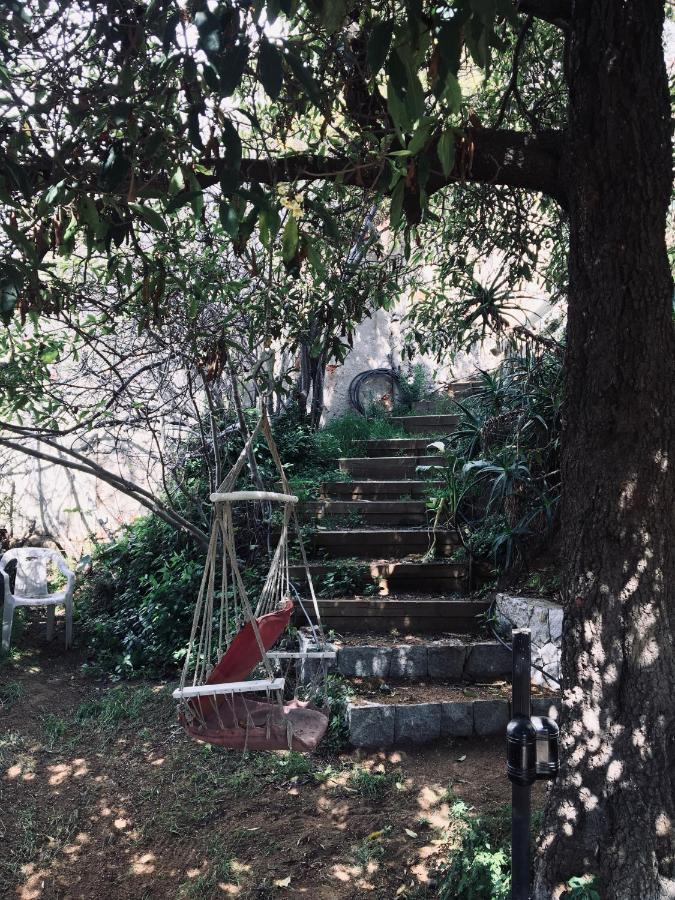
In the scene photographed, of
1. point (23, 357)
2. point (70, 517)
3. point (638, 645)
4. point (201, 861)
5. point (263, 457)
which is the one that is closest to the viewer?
point (638, 645)

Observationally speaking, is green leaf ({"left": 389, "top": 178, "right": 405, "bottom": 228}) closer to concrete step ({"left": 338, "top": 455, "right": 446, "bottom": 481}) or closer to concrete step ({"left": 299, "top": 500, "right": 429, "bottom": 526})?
concrete step ({"left": 299, "top": 500, "right": 429, "bottom": 526})

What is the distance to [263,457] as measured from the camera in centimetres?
595

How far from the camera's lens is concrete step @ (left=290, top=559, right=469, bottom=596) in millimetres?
4785

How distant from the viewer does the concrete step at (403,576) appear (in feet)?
15.7

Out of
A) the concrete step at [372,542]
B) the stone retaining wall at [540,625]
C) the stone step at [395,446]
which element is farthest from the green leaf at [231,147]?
the stone step at [395,446]

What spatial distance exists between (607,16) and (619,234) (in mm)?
641

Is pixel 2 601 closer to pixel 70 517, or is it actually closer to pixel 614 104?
pixel 70 517

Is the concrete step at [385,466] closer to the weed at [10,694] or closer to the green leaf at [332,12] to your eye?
the weed at [10,694]

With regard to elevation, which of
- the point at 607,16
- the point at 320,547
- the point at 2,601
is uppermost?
the point at 607,16

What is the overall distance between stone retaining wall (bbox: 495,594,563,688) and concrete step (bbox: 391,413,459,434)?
2.99m

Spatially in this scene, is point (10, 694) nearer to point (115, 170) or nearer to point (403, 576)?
point (403, 576)

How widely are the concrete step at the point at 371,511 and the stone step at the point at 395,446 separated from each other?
1.08m

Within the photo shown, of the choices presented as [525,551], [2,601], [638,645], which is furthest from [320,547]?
[638,645]

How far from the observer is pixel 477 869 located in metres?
2.46
